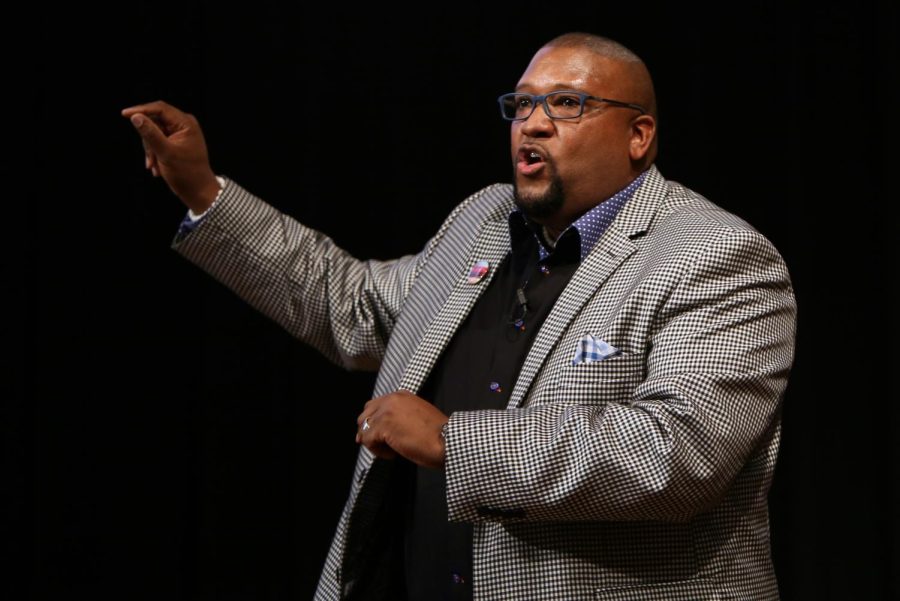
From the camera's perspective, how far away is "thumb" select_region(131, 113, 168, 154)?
210 cm

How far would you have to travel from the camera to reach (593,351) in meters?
1.76

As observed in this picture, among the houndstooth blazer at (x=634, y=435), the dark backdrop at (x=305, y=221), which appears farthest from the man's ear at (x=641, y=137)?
the dark backdrop at (x=305, y=221)

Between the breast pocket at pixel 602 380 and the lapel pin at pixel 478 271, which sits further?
the lapel pin at pixel 478 271

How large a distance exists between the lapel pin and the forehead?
0.34m

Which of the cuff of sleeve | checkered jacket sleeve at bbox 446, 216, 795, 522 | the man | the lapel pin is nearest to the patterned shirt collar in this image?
the man

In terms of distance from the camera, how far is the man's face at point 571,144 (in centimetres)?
206

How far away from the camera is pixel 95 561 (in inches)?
110

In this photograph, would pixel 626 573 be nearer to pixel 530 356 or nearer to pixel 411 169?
pixel 530 356

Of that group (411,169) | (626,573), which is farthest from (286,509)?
(626,573)

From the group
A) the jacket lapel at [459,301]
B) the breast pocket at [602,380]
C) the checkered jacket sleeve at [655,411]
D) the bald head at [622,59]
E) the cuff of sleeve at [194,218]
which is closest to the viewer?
the checkered jacket sleeve at [655,411]

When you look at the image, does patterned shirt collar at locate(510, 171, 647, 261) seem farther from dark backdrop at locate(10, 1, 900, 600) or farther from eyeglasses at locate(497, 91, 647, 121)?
dark backdrop at locate(10, 1, 900, 600)

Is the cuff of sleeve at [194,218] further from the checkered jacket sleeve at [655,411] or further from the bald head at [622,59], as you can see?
the checkered jacket sleeve at [655,411]

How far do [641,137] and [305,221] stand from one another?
110cm

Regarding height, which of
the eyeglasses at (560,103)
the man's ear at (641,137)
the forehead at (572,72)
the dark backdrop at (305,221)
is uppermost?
the forehead at (572,72)
